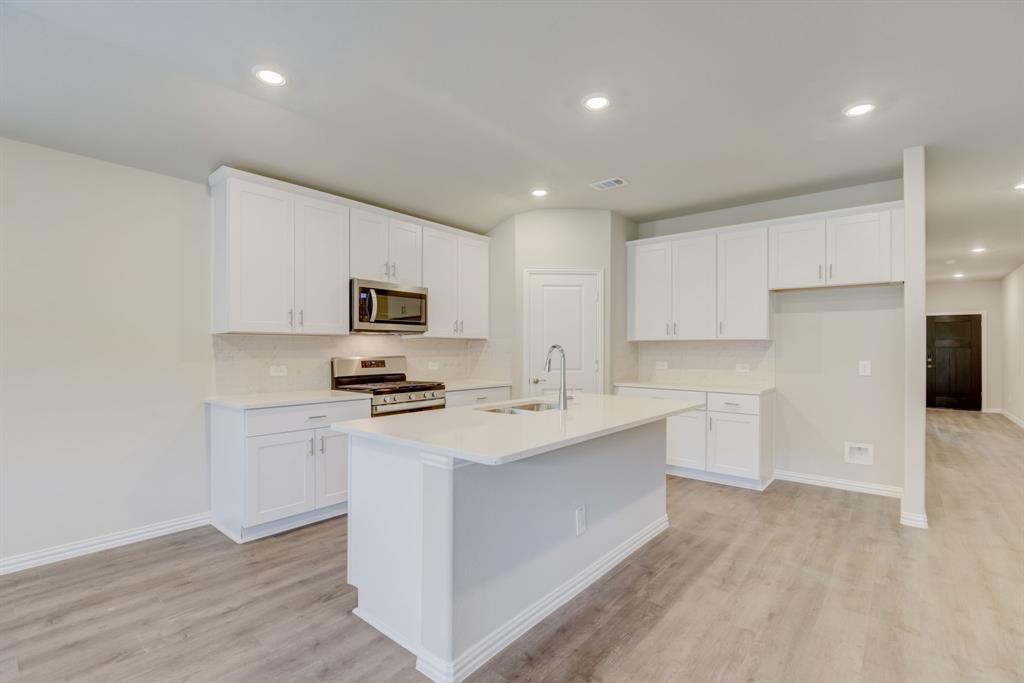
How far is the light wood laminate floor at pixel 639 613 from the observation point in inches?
74.2

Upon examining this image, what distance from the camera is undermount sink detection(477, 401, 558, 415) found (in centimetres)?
277

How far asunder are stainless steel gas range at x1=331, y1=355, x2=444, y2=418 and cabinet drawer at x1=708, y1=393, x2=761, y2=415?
2.40 meters

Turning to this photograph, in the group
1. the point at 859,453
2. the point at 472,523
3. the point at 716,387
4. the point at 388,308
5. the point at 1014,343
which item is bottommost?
the point at 859,453

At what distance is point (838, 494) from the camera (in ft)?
13.3

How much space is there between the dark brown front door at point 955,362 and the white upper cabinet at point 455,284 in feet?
31.3

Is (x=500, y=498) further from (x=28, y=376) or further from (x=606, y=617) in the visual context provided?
(x=28, y=376)

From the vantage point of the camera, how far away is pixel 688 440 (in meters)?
4.49

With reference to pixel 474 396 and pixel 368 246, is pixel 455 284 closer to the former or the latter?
pixel 368 246

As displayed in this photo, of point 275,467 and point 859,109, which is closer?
point 859,109

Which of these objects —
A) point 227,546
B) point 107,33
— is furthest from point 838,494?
point 107,33

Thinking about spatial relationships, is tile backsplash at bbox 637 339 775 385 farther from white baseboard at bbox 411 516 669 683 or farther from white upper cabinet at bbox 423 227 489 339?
white baseboard at bbox 411 516 669 683

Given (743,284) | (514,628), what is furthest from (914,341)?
(514,628)

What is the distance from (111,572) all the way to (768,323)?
498 centimetres

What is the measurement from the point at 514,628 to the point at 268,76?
9.24 ft
